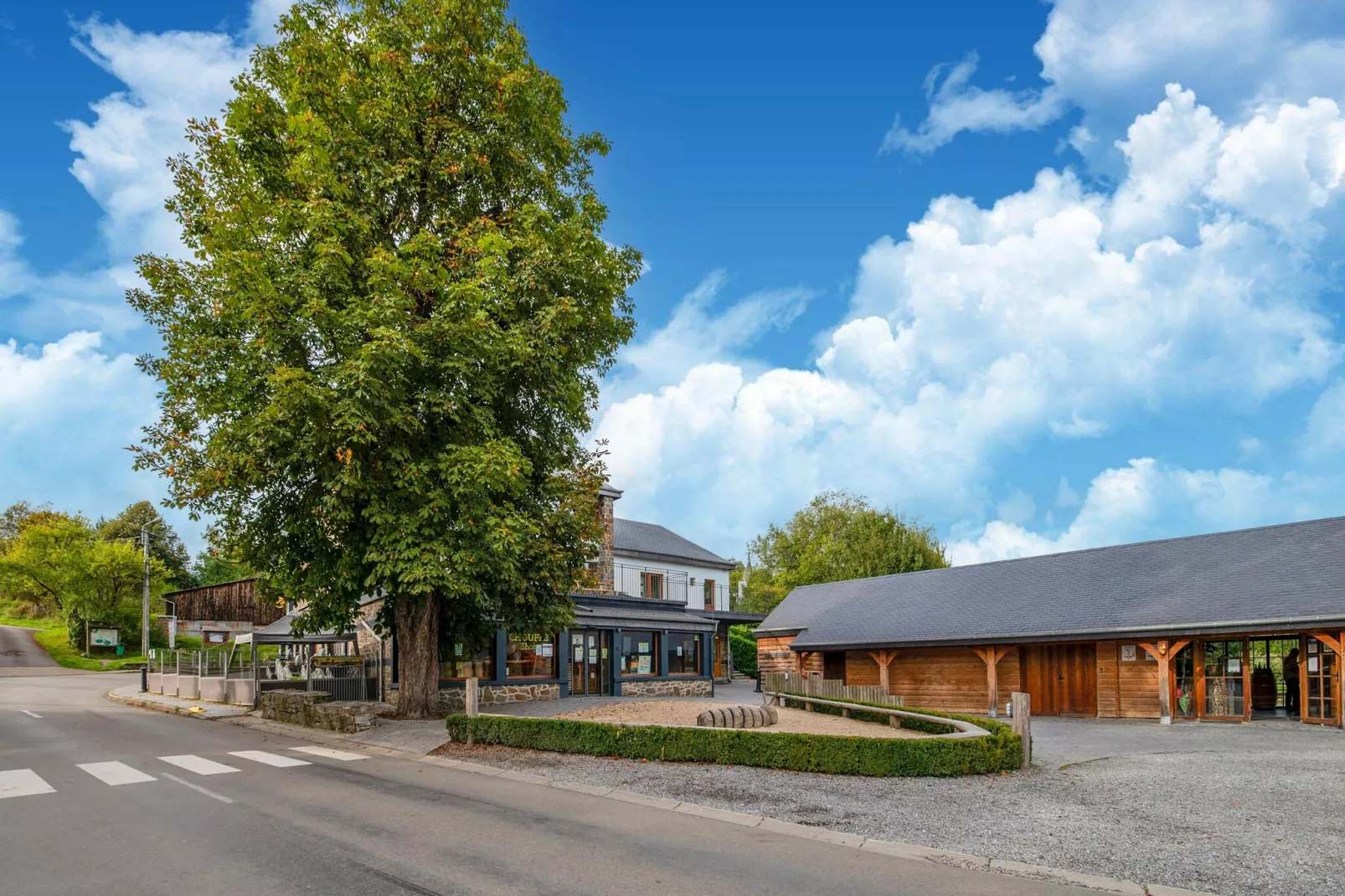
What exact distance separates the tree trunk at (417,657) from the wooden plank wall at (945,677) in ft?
50.1

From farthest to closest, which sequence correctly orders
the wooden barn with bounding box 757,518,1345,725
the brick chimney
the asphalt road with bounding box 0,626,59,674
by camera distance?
the asphalt road with bounding box 0,626,59,674
the brick chimney
the wooden barn with bounding box 757,518,1345,725

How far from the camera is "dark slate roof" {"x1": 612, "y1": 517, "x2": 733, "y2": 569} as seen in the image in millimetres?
44219

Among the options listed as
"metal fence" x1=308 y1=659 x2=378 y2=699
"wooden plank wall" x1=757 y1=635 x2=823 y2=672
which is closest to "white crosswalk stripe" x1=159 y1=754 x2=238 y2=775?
"metal fence" x1=308 y1=659 x2=378 y2=699

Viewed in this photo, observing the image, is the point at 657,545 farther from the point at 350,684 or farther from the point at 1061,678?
the point at 1061,678

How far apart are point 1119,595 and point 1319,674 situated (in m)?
4.84

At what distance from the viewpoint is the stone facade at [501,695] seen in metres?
24.4

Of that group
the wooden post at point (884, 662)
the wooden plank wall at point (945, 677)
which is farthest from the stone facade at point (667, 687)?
the wooden post at point (884, 662)

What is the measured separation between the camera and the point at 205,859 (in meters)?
8.41

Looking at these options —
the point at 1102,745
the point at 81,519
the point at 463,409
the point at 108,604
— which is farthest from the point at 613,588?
the point at 81,519

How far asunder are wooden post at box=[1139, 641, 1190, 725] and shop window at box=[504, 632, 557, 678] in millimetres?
16616

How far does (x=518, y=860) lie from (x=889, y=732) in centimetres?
1203

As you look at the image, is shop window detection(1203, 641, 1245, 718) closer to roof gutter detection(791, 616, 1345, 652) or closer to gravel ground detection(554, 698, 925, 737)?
roof gutter detection(791, 616, 1345, 652)

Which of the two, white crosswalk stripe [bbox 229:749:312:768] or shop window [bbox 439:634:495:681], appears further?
shop window [bbox 439:634:495:681]

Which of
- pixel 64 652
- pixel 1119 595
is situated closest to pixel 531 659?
pixel 1119 595
